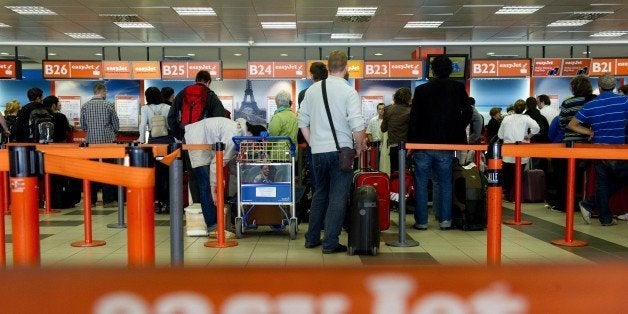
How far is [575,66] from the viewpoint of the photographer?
45.4 feet

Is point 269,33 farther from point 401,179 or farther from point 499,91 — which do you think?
point 401,179

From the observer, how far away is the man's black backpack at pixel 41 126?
787 centimetres

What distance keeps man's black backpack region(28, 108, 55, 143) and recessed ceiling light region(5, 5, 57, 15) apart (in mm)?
4815

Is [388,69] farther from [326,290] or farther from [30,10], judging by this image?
[326,290]

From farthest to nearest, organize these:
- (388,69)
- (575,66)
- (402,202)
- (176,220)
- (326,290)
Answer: (575,66), (388,69), (402,202), (176,220), (326,290)

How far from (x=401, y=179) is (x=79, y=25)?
11488mm

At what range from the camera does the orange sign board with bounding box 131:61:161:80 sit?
546 inches

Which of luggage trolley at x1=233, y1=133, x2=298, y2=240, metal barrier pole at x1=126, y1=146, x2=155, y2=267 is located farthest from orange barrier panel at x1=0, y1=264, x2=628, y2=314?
luggage trolley at x1=233, y1=133, x2=298, y2=240

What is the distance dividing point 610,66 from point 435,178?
33.3 feet

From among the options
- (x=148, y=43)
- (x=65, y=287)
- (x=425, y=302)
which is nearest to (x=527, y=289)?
(x=425, y=302)

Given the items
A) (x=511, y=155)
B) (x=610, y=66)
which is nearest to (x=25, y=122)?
(x=511, y=155)

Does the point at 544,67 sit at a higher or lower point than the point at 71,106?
higher

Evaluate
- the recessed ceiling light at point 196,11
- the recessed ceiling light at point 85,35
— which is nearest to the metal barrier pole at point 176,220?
the recessed ceiling light at point 196,11

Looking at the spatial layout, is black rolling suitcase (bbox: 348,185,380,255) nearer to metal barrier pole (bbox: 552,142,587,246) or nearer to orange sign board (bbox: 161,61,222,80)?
metal barrier pole (bbox: 552,142,587,246)
